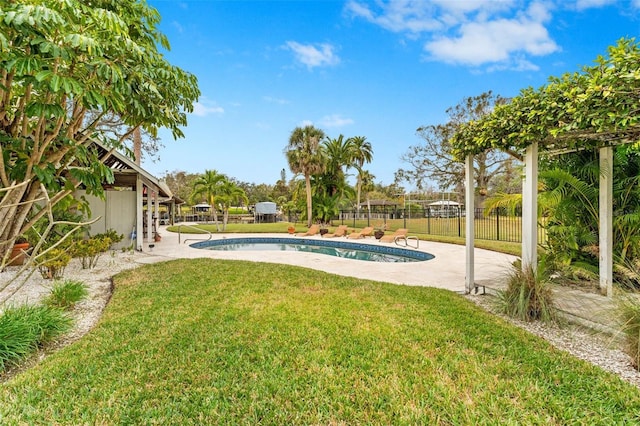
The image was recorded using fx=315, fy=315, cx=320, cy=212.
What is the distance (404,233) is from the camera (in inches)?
580

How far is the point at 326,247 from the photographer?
51.9 ft

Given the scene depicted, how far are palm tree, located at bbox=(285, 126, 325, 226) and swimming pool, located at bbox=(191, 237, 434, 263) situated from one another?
642 cm

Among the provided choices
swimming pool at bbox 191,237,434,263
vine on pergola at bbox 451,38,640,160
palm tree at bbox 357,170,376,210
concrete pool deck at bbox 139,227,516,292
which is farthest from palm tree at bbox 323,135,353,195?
palm tree at bbox 357,170,376,210

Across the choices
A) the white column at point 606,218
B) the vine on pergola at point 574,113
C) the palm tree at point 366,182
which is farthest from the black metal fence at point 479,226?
the palm tree at point 366,182

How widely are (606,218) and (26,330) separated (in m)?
8.30

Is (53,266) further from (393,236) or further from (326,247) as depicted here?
(393,236)

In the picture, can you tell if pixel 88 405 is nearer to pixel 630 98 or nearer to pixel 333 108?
pixel 630 98

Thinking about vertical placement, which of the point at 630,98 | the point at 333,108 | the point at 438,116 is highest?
the point at 438,116

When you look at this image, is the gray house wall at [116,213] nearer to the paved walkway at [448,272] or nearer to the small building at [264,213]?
the paved walkway at [448,272]

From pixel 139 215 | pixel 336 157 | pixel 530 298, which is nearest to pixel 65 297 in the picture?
pixel 530 298

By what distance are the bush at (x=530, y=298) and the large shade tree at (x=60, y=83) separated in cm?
540

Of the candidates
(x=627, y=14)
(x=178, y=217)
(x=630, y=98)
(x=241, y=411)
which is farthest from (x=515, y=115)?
(x=178, y=217)

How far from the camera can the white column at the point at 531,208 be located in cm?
482

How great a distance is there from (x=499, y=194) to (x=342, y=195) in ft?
63.5
